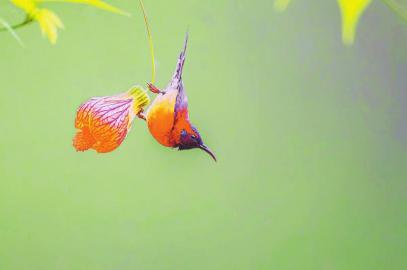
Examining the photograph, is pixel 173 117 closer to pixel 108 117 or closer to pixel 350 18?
pixel 108 117

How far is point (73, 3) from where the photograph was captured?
1.94m

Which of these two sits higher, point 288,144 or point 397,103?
point 397,103

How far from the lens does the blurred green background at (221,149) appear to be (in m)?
1.91

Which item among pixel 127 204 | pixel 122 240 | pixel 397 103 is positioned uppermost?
pixel 397 103

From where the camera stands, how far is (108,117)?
1.91 meters

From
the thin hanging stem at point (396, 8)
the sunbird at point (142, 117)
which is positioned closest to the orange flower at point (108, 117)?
the sunbird at point (142, 117)

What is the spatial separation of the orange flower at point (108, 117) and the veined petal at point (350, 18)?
79cm

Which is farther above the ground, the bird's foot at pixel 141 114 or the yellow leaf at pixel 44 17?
the yellow leaf at pixel 44 17

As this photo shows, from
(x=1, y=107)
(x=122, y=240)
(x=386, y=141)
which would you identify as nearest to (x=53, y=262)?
(x=122, y=240)

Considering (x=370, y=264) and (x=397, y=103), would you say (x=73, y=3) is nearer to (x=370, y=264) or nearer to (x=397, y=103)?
(x=397, y=103)

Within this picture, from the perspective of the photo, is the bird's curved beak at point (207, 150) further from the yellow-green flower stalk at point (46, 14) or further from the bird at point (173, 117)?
the yellow-green flower stalk at point (46, 14)

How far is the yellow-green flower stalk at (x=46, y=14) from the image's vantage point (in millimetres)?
1872

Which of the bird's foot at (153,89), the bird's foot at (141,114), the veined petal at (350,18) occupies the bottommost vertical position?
the bird's foot at (141,114)

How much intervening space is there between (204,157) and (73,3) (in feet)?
2.56
